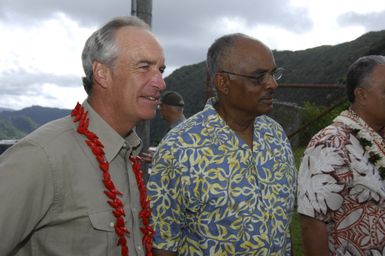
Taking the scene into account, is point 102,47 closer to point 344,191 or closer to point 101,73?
point 101,73

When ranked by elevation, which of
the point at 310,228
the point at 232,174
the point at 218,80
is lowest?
the point at 310,228

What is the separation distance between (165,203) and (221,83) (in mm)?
739

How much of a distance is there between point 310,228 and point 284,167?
375mm

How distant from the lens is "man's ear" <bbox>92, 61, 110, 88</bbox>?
6.38 ft

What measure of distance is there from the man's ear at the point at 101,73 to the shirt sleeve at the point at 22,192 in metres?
0.48

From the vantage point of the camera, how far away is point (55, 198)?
5.28 feet

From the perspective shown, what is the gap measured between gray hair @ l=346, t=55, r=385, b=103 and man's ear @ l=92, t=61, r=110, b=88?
1.61m

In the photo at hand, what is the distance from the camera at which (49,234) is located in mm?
1619

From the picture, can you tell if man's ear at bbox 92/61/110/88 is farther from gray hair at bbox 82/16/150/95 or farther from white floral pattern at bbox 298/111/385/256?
white floral pattern at bbox 298/111/385/256

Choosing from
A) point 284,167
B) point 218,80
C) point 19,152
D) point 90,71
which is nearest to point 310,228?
point 284,167

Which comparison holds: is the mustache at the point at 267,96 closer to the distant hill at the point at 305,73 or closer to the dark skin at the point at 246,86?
the dark skin at the point at 246,86

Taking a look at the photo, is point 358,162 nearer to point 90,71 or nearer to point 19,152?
Answer: point 90,71

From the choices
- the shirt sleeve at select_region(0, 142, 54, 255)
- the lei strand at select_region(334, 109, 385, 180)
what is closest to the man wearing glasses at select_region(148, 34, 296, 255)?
the lei strand at select_region(334, 109, 385, 180)

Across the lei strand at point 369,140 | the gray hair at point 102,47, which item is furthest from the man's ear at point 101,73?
the lei strand at point 369,140
